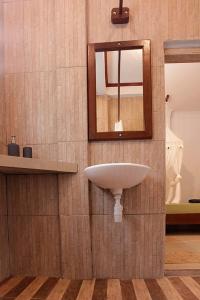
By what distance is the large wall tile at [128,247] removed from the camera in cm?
166

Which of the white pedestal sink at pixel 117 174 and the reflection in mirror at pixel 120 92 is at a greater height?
the reflection in mirror at pixel 120 92

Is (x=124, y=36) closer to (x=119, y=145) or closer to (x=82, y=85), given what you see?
(x=82, y=85)

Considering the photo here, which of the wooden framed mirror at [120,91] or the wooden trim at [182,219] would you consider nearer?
the wooden framed mirror at [120,91]

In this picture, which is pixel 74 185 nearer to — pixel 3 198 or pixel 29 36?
pixel 3 198

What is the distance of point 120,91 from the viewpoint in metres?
1.76

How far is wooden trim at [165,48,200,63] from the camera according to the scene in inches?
68.5

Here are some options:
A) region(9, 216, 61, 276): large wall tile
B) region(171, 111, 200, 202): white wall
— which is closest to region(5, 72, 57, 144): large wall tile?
region(9, 216, 61, 276): large wall tile

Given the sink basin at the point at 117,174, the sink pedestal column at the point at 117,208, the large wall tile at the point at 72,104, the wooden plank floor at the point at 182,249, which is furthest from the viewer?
the wooden plank floor at the point at 182,249

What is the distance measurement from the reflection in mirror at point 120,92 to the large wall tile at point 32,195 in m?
0.55

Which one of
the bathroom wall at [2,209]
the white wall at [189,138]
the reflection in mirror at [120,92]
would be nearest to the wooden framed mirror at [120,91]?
the reflection in mirror at [120,92]

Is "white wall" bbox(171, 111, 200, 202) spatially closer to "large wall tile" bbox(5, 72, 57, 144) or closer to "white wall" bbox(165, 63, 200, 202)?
"white wall" bbox(165, 63, 200, 202)

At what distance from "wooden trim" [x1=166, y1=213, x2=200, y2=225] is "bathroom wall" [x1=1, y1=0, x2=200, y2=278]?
133cm

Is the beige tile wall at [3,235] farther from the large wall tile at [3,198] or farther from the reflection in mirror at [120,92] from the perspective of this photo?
the reflection in mirror at [120,92]

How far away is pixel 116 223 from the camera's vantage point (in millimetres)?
1683
